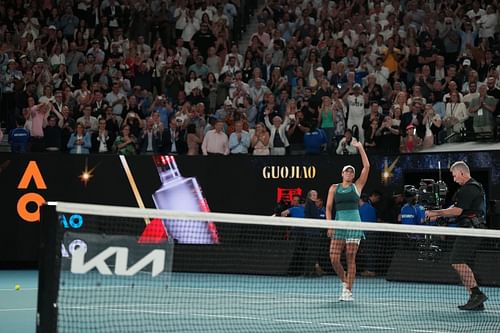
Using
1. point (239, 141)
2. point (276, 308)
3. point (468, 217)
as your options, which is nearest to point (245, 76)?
point (239, 141)

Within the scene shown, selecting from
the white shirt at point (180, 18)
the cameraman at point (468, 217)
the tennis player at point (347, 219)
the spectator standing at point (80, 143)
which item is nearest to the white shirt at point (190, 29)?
the white shirt at point (180, 18)

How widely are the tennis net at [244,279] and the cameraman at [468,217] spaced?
0.58ft

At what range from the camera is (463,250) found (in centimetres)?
1230

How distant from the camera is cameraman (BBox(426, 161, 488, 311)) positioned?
40.9ft

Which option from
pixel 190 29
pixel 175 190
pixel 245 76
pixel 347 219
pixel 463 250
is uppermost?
pixel 190 29

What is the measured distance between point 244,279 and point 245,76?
839 centimetres

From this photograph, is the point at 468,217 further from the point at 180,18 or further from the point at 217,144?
the point at 180,18

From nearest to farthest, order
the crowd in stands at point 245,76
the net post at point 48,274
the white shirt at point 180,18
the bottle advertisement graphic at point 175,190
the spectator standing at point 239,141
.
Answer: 1. the net post at point 48,274
2. the bottle advertisement graphic at point 175,190
3. the crowd in stands at point 245,76
4. the spectator standing at point 239,141
5. the white shirt at point 180,18

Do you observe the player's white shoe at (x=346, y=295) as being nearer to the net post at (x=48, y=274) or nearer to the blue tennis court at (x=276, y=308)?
the blue tennis court at (x=276, y=308)

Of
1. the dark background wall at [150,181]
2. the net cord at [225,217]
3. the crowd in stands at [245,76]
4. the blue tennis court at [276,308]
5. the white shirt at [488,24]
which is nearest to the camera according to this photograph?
the net cord at [225,217]

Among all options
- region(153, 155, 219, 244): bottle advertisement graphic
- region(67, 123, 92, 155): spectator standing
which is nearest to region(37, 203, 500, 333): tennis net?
region(153, 155, 219, 244): bottle advertisement graphic

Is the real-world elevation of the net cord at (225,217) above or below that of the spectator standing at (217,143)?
below

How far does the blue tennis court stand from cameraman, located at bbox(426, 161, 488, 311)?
0.28m

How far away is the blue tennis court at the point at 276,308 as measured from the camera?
10734 millimetres
